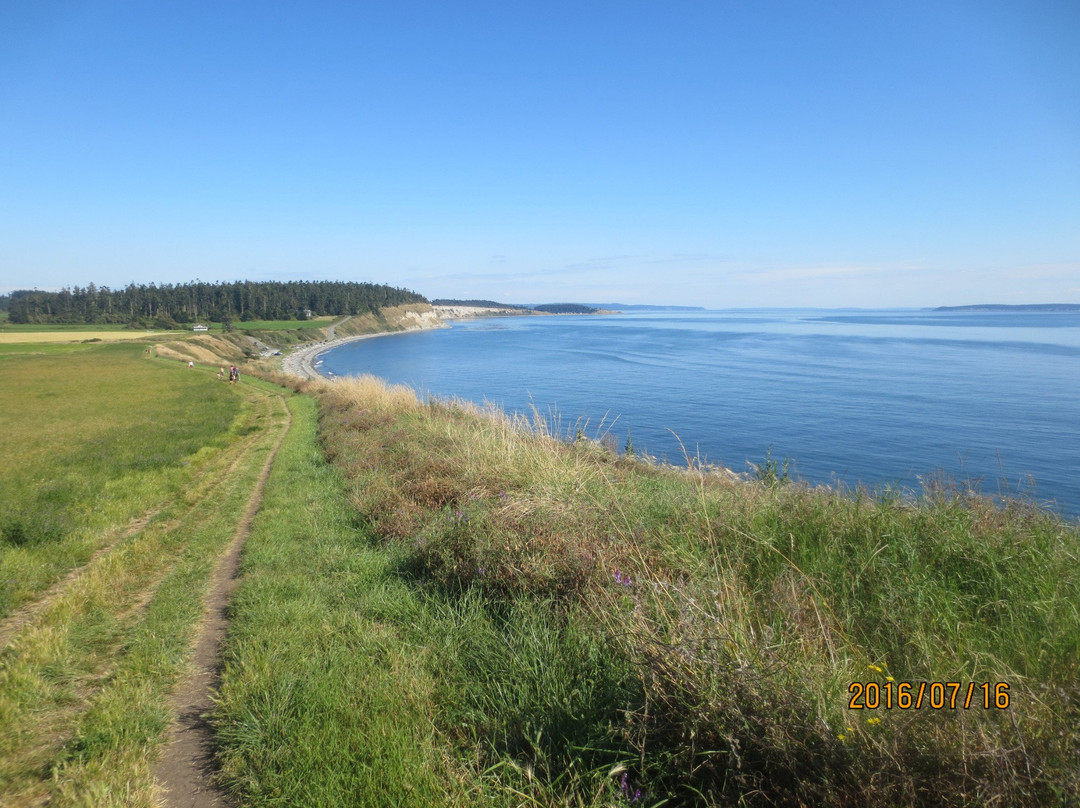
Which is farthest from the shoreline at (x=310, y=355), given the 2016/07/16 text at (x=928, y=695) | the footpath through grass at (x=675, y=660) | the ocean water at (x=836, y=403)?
the 2016/07/16 text at (x=928, y=695)

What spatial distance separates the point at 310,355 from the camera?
317ft

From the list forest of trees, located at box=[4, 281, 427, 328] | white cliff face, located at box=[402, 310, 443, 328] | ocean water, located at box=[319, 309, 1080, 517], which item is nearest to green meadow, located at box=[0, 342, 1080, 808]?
ocean water, located at box=[319, 309, 1080, 517]

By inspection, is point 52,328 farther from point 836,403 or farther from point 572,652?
point 572,652

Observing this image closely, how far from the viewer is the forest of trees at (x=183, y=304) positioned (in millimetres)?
125438

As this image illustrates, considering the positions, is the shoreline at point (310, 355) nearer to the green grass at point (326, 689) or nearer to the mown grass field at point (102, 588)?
the mown grass field at point (102, 588)

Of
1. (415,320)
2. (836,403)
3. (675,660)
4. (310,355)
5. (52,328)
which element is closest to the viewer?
(675,660)

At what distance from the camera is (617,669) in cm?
346

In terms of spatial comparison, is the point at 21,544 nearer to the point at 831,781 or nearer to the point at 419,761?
the point at 419,761

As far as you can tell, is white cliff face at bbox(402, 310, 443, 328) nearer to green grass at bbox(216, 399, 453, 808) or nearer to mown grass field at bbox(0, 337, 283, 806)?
mown grass field at bbox(0, 337, 283, 806)

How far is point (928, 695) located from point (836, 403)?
132ft

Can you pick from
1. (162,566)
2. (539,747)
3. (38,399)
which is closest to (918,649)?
(539,747)

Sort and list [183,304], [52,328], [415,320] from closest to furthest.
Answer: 1. [52,328]
2. [183,304]
3. [415,320]

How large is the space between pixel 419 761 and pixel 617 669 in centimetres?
128

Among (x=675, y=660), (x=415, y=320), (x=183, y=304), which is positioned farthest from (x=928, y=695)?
(x=415, y=320)
